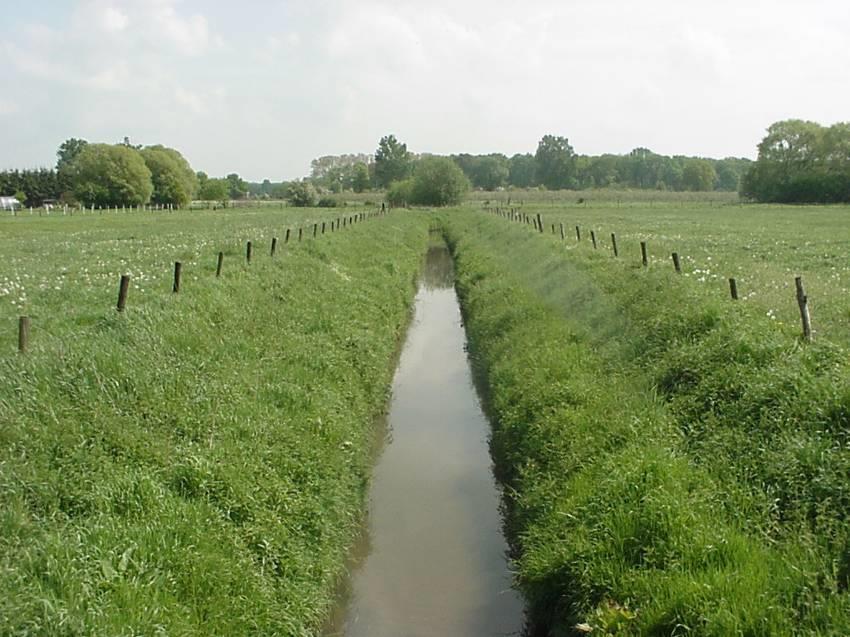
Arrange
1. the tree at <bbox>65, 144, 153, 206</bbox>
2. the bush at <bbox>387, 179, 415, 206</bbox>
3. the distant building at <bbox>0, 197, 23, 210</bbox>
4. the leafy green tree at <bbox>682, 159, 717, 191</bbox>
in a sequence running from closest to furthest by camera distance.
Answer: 1. the distant building at <bbox>0, 197, 23, 210</bbox>
2. the tree at <bbox>65, 144, 153, 206</bbox>
3. the bush at <bbox>387, 179, 415, 206</bbox>
4. the leafy green tree at <bbox>682, 159, 717, 191</bbox>

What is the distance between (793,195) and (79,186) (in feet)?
300

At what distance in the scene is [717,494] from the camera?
679cm

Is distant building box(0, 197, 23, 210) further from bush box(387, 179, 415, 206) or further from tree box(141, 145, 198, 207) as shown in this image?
bush box(387, 179, 415, 206)

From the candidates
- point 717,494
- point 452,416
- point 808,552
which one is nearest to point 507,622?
point 717,494

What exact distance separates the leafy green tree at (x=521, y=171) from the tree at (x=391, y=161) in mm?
44798

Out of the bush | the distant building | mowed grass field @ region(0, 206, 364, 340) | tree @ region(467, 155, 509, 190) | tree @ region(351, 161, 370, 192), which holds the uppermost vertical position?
tree @ region(467, 155, 509, 190)

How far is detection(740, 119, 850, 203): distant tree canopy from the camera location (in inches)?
3282

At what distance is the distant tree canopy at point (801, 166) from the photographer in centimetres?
8338

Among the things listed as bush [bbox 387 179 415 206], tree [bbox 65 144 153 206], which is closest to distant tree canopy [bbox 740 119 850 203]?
bush [bbox 387 179 415 206]

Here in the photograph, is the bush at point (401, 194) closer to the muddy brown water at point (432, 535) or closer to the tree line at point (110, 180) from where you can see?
the tree line at point (110, 180)

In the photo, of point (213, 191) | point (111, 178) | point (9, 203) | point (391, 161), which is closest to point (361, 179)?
point (391, 161)

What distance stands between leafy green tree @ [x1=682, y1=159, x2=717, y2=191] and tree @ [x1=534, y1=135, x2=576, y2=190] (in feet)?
75.6

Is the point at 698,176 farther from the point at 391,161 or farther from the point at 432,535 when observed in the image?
the point at 432,535

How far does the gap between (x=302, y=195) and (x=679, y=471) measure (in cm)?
9984
